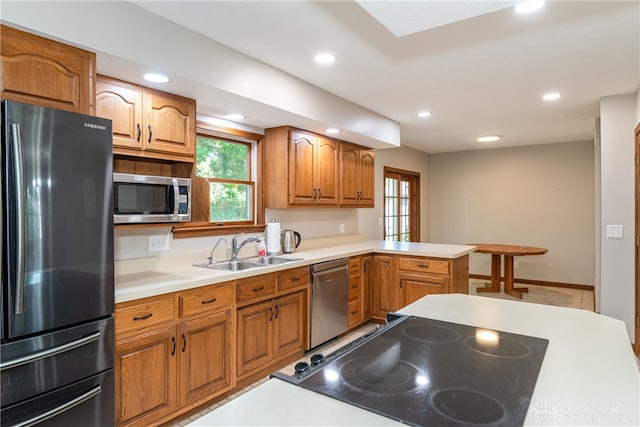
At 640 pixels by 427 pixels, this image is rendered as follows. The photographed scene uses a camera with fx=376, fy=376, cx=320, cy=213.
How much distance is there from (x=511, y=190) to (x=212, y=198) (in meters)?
5.52

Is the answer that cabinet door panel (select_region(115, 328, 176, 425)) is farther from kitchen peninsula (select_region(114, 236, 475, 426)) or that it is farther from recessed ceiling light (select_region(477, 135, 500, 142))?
recessed ceiling light (select_region(477, 135, 500, 142))

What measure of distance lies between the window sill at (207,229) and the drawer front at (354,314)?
126 cm

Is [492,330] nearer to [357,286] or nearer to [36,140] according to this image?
[36,140]

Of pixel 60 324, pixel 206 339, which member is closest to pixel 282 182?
pixel 206 339

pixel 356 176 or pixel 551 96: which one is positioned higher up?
pixel 551 96

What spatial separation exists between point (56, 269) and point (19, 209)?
0.29 m

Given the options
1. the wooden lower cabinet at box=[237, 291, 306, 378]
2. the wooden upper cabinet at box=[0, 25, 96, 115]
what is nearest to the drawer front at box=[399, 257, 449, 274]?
the wooden lower cabinet at box=[237, 291, 306, 378]

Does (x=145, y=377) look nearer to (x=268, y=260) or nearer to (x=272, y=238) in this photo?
(x=268, y=260)

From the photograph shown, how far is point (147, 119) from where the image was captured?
2365mm

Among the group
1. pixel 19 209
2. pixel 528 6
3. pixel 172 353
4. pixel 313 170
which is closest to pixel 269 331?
pixel 172 353

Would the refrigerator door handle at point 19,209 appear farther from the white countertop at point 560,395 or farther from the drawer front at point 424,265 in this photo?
the drawer front at point 424,265

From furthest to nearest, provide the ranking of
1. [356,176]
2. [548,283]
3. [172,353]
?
[548,283] → [356,176] → [172,353]

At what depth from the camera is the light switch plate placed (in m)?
3.50

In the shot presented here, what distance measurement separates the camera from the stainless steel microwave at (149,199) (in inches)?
86.7
